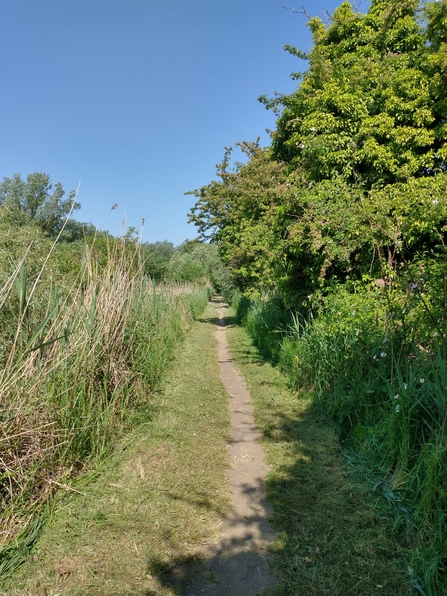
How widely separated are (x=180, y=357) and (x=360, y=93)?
6.91 meters

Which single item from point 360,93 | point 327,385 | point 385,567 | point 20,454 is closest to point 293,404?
point 327,385

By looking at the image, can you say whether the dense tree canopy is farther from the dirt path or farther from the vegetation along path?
the dirt path

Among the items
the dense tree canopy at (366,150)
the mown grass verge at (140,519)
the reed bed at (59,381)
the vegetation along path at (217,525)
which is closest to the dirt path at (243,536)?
the vegetation along path at (217,525)

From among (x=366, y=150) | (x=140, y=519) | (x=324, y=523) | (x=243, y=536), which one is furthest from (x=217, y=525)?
(x=366, y=150)

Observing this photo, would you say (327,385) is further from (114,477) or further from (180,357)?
(180,357)

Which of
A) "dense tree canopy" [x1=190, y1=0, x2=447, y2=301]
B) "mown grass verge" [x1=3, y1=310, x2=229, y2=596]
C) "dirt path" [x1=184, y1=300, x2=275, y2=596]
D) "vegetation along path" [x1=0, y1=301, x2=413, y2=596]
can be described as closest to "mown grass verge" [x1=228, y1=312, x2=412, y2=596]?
"vegetation along path" [x1=0, y1=301, x2=413, y2=596]

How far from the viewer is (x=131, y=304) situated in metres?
5.89

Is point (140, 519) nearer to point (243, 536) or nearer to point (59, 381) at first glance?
point (243, 536)

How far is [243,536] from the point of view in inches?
123

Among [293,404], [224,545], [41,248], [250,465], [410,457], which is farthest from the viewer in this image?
[293,404]

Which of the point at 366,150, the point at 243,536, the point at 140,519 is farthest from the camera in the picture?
the point at 366,150

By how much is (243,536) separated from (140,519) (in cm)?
86

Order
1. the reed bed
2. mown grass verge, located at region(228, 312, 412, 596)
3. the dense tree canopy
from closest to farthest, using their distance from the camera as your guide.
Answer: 1. mown grass verge, located at region(228, 312, 412, 596)
2. the reed bed
3. the dense tree canopy

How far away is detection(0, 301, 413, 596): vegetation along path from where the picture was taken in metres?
2.58
